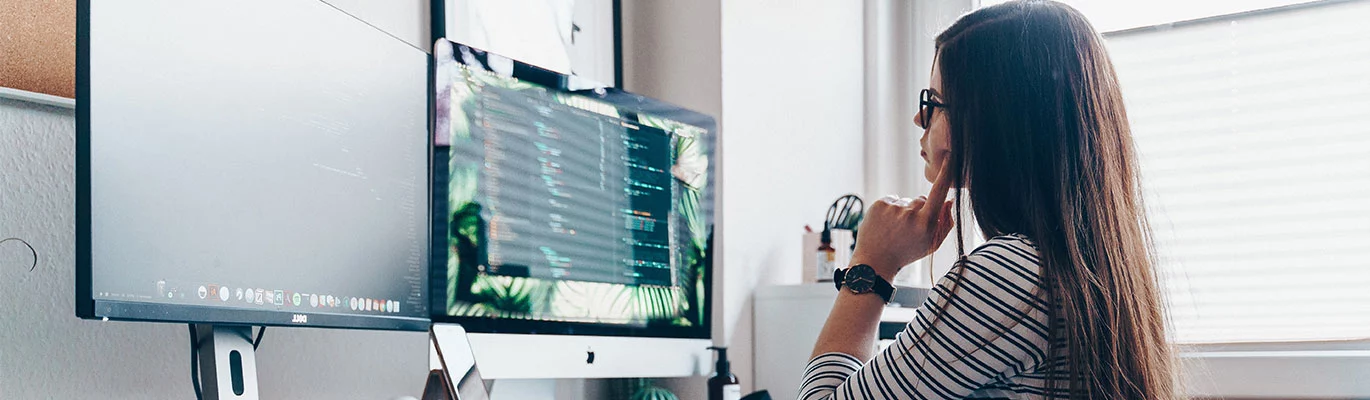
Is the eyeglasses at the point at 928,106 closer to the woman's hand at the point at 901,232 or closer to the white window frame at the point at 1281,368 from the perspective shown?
the woman's hand at the point at 901,232

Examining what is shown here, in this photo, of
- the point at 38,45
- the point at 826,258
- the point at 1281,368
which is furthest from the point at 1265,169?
the point at 38,45

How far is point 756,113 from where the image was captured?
217 cm

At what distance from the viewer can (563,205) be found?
1465mm

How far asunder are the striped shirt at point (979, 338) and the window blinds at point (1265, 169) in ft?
4.30

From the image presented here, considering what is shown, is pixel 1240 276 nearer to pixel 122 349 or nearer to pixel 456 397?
pixel 456 397

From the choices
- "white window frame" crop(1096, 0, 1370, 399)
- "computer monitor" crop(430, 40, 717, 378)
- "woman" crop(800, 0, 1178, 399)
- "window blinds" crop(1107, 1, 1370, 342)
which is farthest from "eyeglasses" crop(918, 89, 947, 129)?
"window blinds" crop(1107, 1, 1370, 342)

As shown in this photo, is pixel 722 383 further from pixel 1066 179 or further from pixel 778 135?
pixel 1066 179

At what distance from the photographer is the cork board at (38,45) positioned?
104cm

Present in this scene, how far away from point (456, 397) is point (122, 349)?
1.18 ft

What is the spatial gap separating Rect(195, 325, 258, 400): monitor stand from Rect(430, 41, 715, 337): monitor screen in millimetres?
310

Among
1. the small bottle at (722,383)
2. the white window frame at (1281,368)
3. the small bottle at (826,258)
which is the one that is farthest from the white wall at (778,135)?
the white window frame at (1281,368)

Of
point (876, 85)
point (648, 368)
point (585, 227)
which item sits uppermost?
point (876, 85)

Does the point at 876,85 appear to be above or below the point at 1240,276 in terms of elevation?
above

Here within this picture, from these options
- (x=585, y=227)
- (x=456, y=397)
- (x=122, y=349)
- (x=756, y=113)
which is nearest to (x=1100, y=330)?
(x=456, y=397)
